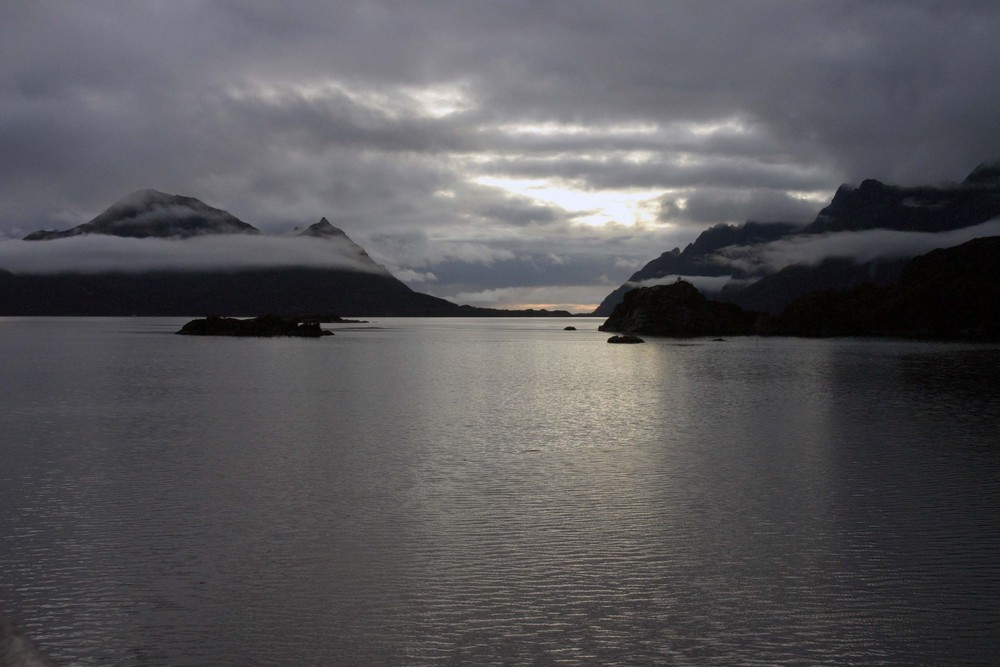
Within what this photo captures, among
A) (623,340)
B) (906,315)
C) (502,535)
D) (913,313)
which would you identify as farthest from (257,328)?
(502,535)

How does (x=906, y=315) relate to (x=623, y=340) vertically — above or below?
above

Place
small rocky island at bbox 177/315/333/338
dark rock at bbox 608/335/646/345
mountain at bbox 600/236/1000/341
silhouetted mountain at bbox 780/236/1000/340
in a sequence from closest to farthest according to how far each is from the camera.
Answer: dark rock at bbox 608/335/646/345 < small rocky island at bbox 177/315/333/338 < silhouetted mountain at bbox 780/236/1000/340 < mountain at bbox 600/236/1000/341

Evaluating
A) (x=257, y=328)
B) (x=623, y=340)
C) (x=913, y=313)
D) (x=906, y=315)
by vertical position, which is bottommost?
(x=623, y=340)

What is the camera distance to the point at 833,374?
6994 centimetres

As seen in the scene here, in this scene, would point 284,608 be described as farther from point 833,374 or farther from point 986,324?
point 986,324

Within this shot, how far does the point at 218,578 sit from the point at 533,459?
575 inches

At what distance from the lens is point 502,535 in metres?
18.9

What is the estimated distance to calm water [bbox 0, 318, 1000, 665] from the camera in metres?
13.2

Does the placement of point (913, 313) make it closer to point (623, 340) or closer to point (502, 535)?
point (623, 340)

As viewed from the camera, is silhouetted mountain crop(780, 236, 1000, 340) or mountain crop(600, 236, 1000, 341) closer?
silhouetted mountain crop(780, 236, 1000, 340)

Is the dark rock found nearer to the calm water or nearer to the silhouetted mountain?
the silhouetted mountain

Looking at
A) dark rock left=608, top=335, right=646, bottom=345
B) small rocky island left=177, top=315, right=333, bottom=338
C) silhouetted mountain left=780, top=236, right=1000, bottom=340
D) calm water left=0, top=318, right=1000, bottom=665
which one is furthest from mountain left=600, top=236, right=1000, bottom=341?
calm water left=0, top=318, right=1000, bottom=665

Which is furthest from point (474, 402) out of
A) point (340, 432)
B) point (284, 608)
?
point (284, 608)

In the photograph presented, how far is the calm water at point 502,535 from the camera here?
518 inches
